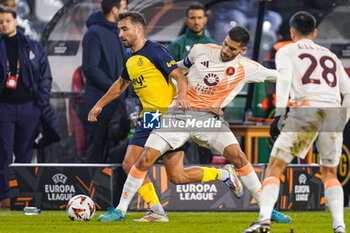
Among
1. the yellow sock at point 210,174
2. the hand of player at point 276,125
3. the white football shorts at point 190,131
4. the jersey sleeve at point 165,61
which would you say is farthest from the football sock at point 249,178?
the jersey sleeve at point 165,61

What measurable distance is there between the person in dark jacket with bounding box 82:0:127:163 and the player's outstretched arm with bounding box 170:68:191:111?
245 centimetres

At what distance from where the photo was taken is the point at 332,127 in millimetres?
7250

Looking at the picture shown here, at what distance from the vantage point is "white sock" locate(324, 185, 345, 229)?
7.07 metres

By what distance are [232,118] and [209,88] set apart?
3649 millimetres

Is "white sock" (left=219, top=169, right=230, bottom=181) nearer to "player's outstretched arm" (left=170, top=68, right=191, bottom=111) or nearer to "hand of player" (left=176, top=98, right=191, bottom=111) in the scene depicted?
"player's outstretched arm" (left=170, top=68, right=191, bottom=111)

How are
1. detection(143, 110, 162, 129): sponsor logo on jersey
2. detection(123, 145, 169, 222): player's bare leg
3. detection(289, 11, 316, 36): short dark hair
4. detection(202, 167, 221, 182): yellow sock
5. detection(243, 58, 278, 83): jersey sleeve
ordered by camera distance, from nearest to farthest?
1. detection(289, 11, 316, 36): short dark hair
2. detection(143, 110, 162, 129): sponsor logo on jersey
3. detection(123, 145, 169, 222): player's bare leg
4. detection(243, 58, 278, 83): jersey sleeve
5. detection(202, 167, 221, 182): yellow sock

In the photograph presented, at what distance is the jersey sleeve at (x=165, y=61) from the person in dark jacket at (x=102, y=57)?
88.9 inches

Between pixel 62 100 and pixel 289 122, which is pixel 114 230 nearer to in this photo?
pixel 289 122

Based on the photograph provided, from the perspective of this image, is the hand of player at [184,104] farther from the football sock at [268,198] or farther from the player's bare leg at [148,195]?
the football sock at [268,198]

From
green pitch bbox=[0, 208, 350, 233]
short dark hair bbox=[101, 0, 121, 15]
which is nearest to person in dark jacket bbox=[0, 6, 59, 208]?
short dark hair bbox=[101, 0, 121, 15]

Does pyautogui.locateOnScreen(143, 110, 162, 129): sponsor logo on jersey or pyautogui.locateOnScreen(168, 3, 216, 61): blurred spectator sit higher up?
pyautogui.locateOnScreen(168, 3, 216, 61): blurred spectator

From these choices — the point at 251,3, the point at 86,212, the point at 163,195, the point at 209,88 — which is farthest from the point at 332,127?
the point at 251,3

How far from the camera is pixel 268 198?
7102mm

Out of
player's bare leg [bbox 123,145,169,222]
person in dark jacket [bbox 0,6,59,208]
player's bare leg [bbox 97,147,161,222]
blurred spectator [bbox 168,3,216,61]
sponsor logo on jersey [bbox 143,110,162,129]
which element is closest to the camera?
player's bare leg [bbox 97,147,161,222]
